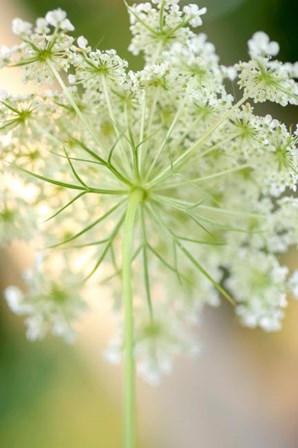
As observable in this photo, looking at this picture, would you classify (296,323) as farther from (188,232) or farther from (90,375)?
(188,232)

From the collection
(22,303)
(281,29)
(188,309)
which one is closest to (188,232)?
(188,309)

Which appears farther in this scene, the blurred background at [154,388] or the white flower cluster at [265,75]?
the blurred background at [154,388]

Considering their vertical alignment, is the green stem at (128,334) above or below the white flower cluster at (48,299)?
below

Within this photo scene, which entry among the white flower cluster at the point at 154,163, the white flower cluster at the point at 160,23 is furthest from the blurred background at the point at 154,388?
the white flower cluster at the point at 160,23

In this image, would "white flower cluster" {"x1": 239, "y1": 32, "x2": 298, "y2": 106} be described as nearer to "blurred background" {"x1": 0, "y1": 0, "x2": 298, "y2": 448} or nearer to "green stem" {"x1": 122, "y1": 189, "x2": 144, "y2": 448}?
"green stem" {"x1": 122, "y1": 189, "x2": 144, "y2": 448}

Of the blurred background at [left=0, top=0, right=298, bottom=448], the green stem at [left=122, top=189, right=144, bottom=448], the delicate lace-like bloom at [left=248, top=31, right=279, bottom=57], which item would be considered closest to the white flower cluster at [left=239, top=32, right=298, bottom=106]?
the delicate lace-like bloom at [left=248, top=31, right=279, bottom=57]

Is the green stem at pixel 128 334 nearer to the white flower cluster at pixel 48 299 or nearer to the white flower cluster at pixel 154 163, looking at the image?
the white flower cluster at pixel 154 163

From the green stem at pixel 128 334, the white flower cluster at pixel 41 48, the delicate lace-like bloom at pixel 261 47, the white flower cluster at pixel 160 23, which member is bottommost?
the green stem at pixel 128 334
